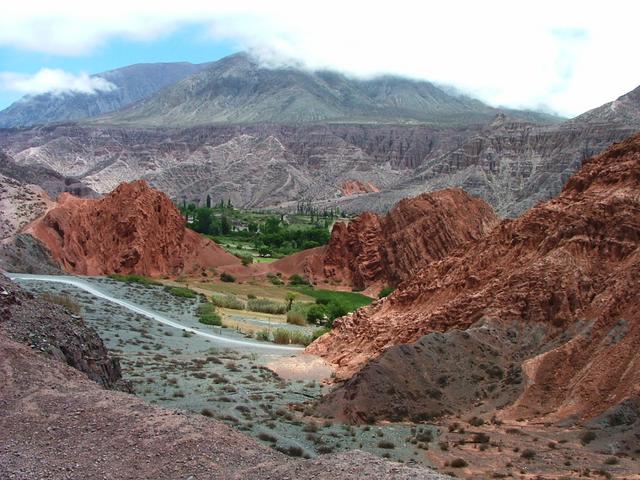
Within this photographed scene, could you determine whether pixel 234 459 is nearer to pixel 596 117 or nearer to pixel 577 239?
pixel 577 239

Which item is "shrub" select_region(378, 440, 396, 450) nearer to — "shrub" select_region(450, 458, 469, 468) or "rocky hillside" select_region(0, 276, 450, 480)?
"shrub" select_region(450, 458, 469, 468)

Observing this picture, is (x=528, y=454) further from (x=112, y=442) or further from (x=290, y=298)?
(x=290, y=298)

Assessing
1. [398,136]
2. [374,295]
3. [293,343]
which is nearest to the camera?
[293,343]

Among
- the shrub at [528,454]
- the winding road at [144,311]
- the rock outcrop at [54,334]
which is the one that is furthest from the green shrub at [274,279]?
the shrub at [528,454]

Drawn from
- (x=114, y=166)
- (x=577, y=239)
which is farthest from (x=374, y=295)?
(x=114, y=166)

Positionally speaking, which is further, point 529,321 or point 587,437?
point 529,321

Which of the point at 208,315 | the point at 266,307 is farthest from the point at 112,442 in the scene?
the point at 266,307

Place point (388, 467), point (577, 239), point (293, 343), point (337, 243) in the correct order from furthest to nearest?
1. point (337, 243)
2. point (293, 343)
3. point (577, 239)
4. point (388, 467)
